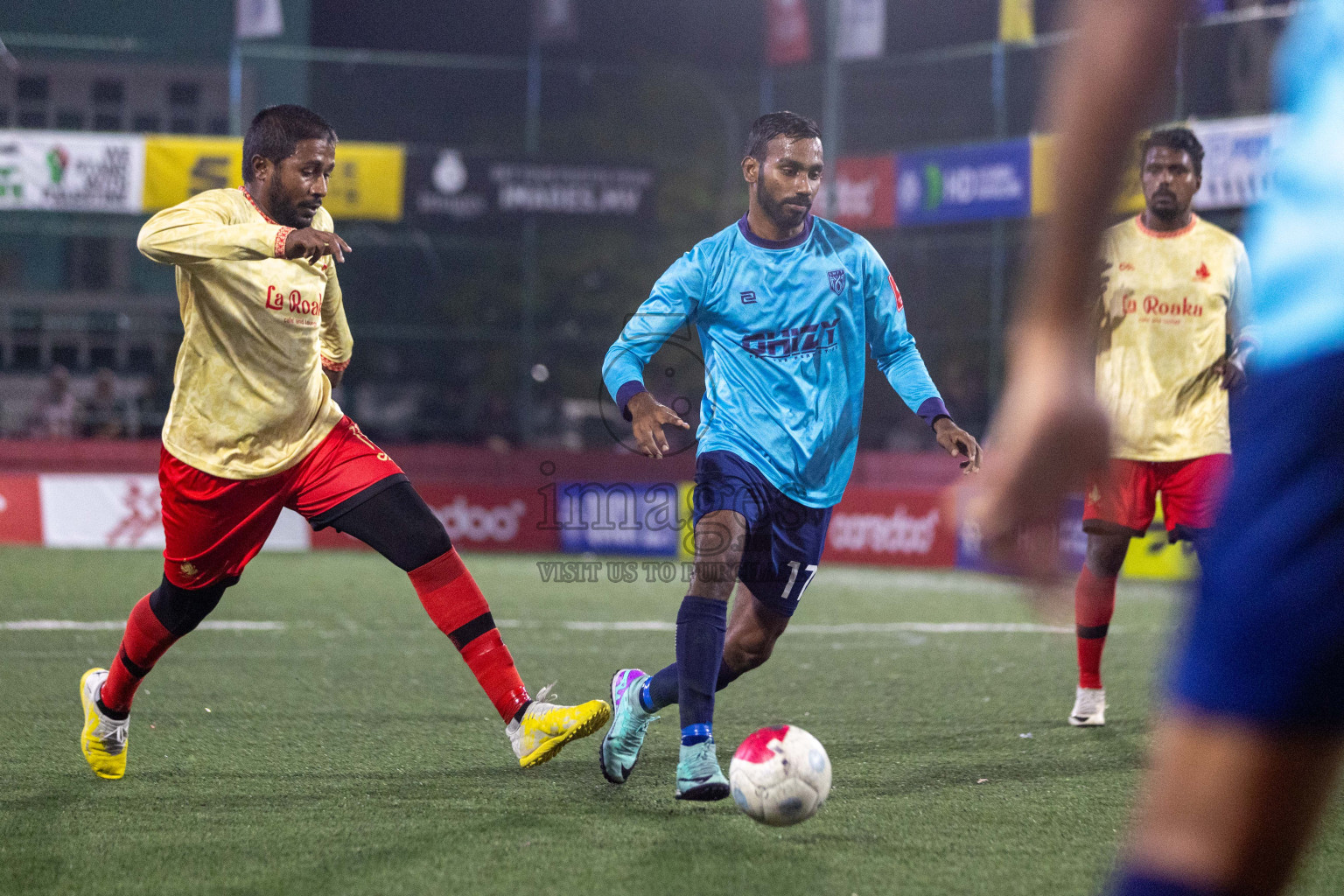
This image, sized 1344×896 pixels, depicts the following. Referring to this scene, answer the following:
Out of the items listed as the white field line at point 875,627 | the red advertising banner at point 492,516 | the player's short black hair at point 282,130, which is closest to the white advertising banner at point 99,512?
the red advertising banner at point 492,516

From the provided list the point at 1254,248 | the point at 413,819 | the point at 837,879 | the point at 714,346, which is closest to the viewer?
the point at 1254,248

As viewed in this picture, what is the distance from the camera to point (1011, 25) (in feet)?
61.2

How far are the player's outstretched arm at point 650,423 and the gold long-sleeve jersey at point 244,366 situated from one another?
1.17m

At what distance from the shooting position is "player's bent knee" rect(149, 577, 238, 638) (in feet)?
15.4

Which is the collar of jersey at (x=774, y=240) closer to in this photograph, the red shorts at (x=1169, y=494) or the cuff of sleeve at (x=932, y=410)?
the cuff of sleeve at (x=932, y=410)

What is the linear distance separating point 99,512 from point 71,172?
229 inches

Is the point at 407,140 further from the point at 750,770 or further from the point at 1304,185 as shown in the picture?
the point at 1304,185

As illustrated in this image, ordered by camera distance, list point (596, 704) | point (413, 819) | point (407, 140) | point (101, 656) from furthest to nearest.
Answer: point (407, 140) → point (101, 656) → point (596, 704) → point (413, 819)

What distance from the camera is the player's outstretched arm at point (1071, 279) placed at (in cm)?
129

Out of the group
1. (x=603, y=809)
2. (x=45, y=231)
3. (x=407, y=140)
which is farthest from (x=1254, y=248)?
(x=407, y=140)

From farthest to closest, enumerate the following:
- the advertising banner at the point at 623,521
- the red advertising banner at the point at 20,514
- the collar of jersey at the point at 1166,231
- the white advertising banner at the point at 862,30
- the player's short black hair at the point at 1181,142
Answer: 1. the white advertising banner at the point at 862,30
2. the advertising banner at the point at 623,521
3. the red advertising banner at the point at 20,514
4. the collar of jersey at the point at 1166,231
5. the player's short black hair at the point at 1181,142

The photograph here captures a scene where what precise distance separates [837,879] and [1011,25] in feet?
55.5

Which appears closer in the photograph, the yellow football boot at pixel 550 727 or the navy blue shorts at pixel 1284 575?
the navy blue shorts at pixel 1284 575

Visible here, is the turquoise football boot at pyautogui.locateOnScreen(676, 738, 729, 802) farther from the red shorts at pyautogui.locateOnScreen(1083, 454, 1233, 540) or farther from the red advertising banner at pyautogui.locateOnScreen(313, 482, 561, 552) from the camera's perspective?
the red advertising banner at pyautogui.locateOnScreen(313, 482, 561, 552)
